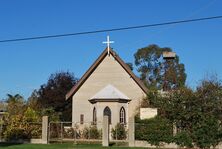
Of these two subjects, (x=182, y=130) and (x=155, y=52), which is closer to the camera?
(x=182, y=130)

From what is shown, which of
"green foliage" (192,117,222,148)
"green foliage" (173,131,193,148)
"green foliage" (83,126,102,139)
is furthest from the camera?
"green foliage" (83,126,102,139)

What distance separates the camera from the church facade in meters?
39.4

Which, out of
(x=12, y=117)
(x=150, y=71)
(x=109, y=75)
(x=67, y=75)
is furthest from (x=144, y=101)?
(x=150, y=71)

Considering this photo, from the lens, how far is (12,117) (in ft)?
118

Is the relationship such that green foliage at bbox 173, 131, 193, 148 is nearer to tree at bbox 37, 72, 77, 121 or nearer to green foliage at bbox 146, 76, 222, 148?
green foliage at bbox 146, 76, 222, 148

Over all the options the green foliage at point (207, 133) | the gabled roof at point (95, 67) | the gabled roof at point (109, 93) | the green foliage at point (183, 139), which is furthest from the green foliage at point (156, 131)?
the gabled roof at point (95, 67)

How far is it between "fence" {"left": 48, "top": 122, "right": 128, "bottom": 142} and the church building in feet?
10.1

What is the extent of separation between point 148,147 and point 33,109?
482 inches

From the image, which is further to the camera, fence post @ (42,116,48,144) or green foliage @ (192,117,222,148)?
fence post @ (42,116,48,144)

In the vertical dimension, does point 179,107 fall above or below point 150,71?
below

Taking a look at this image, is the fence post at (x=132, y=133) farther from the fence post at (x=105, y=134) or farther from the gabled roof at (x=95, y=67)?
the gabled roof at (x=95, y=67)

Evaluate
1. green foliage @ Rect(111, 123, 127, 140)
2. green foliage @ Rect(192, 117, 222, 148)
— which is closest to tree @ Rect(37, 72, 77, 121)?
green foliage @ Rect(111, 123, 127, 140)

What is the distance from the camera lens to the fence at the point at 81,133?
116 ft

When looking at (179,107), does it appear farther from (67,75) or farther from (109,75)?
(67,75)
